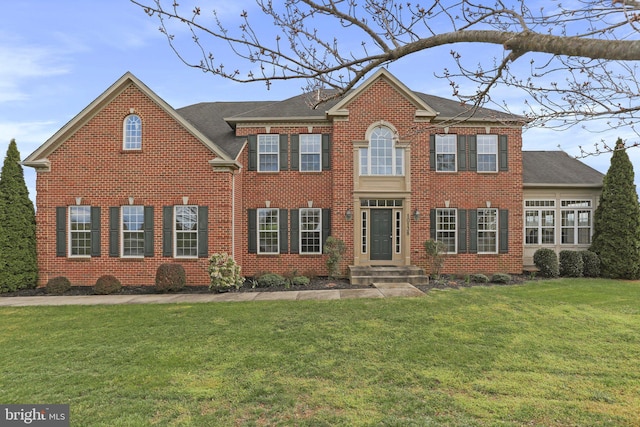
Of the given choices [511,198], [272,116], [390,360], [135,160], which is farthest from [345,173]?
[390,360]

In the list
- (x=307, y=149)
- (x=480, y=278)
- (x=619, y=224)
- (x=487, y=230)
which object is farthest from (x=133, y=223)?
(x=619, y=224)

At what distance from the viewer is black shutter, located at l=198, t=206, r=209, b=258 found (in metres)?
12.8

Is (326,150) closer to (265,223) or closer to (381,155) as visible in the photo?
(381,155)

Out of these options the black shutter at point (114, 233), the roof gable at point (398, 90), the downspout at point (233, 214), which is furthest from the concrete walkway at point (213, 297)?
the roof gable at point (398, 90)

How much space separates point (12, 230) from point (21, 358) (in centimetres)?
897

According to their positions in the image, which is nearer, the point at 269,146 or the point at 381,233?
the point at 381,233

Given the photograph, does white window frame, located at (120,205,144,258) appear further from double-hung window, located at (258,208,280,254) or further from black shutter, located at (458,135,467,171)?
black shutter, located at (458,135,467,171)

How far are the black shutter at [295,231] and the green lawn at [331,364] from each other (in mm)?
5238

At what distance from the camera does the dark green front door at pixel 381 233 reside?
14320mm

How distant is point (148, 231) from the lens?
12961 millimetres

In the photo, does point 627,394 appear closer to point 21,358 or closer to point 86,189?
point 21,358

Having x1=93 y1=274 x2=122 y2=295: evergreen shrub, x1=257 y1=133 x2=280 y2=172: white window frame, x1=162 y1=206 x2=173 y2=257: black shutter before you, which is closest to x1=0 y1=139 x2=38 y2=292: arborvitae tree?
x1=93 y1=274 x2=122 y2=295: evergreen shrub

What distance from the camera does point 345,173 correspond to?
557 inches

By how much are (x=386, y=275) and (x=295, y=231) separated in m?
4.07
